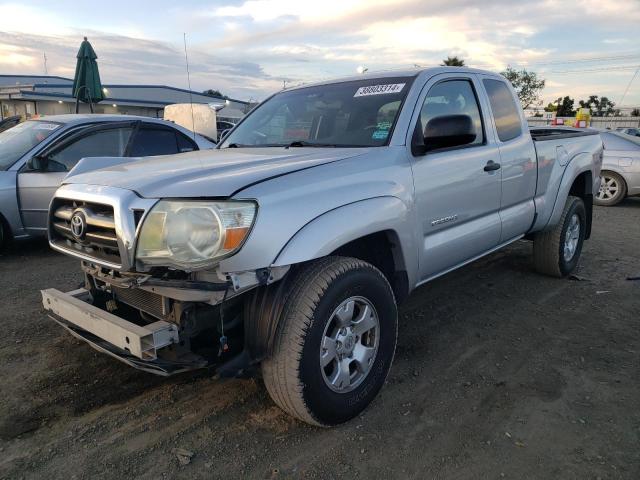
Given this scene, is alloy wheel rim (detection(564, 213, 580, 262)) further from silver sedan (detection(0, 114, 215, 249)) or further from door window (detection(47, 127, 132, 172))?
door window (detection(47, 127, 132, 172))

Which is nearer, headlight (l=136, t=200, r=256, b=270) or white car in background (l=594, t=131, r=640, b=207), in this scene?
headlight (l=136, t=200, r=256, b=270)

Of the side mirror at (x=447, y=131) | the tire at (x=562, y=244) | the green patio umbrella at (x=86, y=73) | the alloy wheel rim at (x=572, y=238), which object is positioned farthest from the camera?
the green patio umbrella at (x=86, y=73)

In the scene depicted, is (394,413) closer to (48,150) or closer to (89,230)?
(89,230)

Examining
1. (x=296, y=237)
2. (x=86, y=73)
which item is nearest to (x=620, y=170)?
(x=296, y=237)

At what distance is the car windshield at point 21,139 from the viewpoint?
5.87 m

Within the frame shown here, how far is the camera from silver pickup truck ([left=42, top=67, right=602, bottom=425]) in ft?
7.45

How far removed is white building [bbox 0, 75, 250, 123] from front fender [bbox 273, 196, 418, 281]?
15621 mm

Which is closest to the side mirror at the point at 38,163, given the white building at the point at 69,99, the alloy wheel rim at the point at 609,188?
the alloy wheel rim at the point at 609,188

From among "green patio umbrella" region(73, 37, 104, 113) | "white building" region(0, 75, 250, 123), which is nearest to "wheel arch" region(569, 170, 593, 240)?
"green patio umbrella" region(73, 37, 104, 113)

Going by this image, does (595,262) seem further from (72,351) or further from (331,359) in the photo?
(72,351)

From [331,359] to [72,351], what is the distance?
2.01 metres

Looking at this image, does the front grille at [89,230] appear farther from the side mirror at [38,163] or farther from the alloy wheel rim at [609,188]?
the alloy wheel rim at [609,188]

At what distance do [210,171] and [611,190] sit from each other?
10.4 metres

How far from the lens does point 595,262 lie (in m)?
6.08
